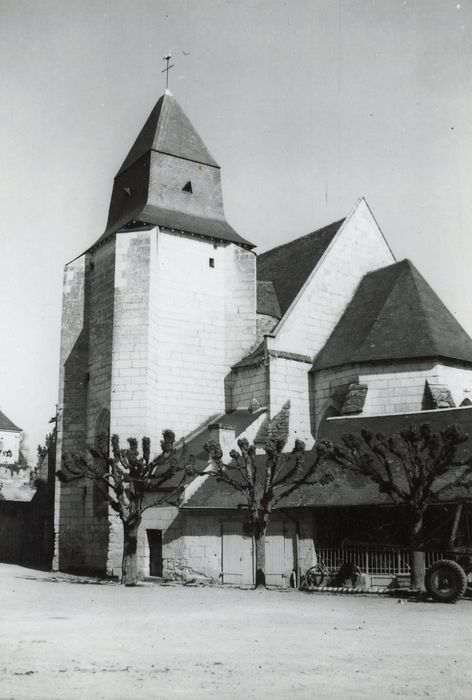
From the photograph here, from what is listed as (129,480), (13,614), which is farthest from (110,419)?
(13,614)

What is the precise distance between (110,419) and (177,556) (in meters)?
5.37

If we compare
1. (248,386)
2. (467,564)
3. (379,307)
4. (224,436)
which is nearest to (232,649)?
(467,564)

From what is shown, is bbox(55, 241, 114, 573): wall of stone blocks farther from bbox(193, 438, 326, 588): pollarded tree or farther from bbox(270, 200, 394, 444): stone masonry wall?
bbox(193, 438, 326, 588): pollarded tree

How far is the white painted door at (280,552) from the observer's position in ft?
62.6

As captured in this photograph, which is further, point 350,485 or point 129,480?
point 129,480

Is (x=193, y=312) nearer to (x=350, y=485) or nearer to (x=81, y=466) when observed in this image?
(x=81, y=466)

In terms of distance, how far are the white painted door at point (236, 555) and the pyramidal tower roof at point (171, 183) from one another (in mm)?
10809

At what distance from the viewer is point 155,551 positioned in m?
22.1

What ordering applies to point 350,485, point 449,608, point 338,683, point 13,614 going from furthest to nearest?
point 350,485, point 449,608, point 13,614, point 338,683

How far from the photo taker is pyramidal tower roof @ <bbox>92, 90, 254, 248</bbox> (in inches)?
1054

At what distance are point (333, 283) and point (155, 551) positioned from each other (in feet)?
39.1

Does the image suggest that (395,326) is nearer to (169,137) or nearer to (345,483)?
(345,483)

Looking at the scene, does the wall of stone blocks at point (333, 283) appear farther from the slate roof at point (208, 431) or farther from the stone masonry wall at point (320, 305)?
the slate roof at point (208, 431)

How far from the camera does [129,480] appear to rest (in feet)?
64.5
